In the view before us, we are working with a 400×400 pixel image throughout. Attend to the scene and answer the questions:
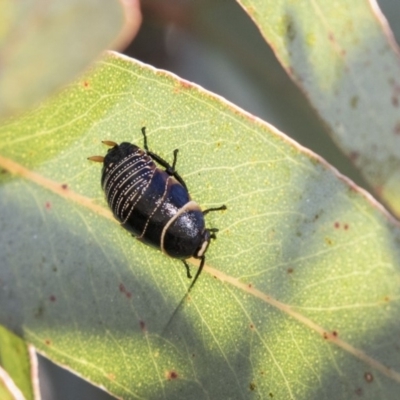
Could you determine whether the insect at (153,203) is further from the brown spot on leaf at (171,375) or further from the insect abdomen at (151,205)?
the brown spot on leaf at (171,375)

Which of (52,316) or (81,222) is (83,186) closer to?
(81,222)

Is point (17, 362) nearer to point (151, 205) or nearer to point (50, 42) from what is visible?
point (151, 205)

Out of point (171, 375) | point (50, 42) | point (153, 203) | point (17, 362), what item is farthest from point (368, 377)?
point (50, 42)

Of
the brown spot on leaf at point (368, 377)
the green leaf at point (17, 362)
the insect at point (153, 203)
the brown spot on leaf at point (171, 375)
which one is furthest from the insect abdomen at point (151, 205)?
the brown spot on leaf at point (368, 377)

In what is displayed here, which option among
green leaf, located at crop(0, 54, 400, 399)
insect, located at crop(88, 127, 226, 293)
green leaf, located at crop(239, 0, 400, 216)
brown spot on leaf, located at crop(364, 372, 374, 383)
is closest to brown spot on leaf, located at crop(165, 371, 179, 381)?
green leaf, located at crop(0, 54, 400, 399)

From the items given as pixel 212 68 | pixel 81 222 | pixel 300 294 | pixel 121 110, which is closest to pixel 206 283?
pixel 300 294
